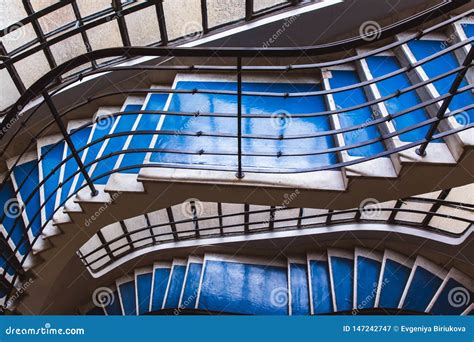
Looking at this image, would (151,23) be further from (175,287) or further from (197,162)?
(175,287)

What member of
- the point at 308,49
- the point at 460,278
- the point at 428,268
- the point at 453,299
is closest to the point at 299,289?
the point at 428,268

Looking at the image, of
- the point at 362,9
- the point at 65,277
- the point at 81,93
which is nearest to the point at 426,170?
the point at 362,9

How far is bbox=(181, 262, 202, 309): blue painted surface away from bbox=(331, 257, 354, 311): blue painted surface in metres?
1.75

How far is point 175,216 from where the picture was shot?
6.30m

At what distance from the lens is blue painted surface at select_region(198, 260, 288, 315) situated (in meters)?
5.90

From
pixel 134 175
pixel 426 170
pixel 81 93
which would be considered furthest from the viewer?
pixel 81 93

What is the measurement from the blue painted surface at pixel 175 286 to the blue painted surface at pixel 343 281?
6.48 feet

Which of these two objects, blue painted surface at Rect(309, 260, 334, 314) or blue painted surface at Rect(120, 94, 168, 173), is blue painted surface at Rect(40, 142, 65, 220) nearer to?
blue painted surface at Rect(120, 94, 168, 173)

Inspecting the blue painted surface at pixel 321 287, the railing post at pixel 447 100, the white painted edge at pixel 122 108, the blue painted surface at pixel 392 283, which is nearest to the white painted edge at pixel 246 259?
the blue painted surface at pixel 321 287

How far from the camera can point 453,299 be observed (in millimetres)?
5320

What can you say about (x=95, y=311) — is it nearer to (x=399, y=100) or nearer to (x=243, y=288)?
(x=243, y=288)

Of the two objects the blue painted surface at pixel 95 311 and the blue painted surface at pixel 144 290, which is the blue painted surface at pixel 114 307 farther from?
the blue painted surface at pixel 144 290

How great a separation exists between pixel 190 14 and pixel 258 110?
52.5 inches
